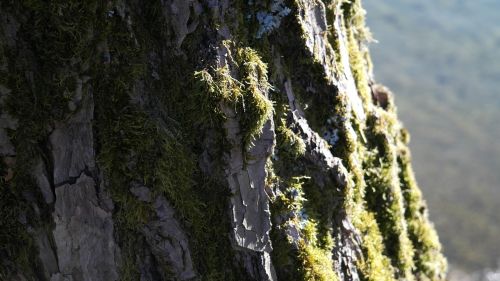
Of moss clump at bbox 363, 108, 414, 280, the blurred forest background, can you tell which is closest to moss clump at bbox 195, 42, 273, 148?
moss clump at bbox 363, 108, 414, 280

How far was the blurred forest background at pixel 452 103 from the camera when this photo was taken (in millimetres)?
20109

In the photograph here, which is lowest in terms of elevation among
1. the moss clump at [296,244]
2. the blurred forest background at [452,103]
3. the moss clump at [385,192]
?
the moss clump at [296,244]

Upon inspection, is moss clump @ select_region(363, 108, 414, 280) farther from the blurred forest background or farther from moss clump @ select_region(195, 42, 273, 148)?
the blurred forest background

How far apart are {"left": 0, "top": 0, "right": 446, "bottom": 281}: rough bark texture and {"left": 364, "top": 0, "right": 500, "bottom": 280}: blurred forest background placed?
15915 mm

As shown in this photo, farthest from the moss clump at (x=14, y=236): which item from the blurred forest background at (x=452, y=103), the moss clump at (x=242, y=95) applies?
the blurred forest background at (x=452, y=103)

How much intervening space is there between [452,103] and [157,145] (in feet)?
70.4

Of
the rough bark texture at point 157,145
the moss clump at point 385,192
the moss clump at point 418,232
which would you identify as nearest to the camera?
the rough bark texture at point 157,145

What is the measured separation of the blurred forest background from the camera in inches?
792

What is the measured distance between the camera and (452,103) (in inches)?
926

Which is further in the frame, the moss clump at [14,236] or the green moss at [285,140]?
the green moss at [285,140]

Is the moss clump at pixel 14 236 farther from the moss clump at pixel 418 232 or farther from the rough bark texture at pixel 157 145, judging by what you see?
the moss clump at pixel 418 232

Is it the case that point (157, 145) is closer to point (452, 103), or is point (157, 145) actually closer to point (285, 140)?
point (285, 140)

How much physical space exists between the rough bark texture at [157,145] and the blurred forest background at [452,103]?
15.9 metres

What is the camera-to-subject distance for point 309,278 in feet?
16.4
